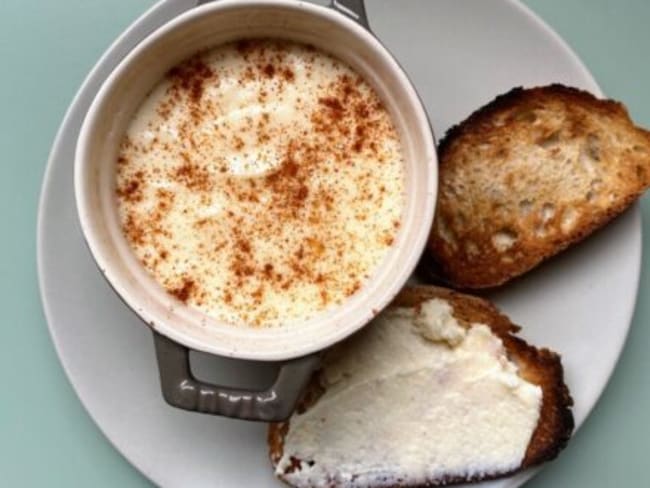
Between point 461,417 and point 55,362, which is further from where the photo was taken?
point 55,362

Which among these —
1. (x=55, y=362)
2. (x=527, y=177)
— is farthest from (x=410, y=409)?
(x=55, y=362)

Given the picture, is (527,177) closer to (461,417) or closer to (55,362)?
(461,417)

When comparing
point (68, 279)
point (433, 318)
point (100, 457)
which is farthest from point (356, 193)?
point (100, 457)

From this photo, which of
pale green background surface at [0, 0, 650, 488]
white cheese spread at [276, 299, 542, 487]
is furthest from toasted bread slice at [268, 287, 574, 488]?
pale green background surface at [0, 0, 650, 488]

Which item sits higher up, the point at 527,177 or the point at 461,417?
the point at 527,177

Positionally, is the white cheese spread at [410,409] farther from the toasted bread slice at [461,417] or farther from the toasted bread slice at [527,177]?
the toasted bread slice at [527,177]

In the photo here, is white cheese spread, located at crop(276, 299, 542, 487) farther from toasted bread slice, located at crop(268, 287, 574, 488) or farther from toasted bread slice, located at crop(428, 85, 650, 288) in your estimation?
toasted bread slice, located at crop(428, 85, 650, 288)
